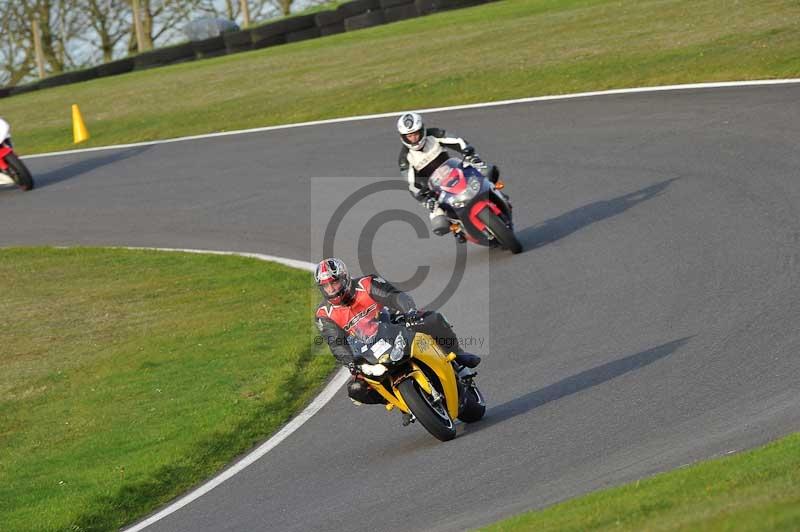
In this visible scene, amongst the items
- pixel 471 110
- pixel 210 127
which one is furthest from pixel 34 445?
pixel 210 127

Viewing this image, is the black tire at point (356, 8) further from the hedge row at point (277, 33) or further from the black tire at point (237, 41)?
the black tire at point (237, 41)

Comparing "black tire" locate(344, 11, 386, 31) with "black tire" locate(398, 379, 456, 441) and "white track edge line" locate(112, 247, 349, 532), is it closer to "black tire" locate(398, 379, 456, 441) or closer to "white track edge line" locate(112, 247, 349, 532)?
"white track edge line" locate(112, 247, 349, 532)

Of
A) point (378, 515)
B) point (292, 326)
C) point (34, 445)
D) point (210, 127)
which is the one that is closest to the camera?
point (378, 515)

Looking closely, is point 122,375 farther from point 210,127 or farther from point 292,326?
point 210,127

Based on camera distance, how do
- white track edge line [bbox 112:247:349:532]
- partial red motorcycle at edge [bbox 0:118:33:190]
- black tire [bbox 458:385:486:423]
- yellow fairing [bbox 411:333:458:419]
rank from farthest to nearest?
partial red motorcycle at edge [bbox 0:118:33:190] → black tire [bbox 458:385:486:423] → white track edge line [bbox 112:247:349:532] → yellow fairing [bbox 411:333:458:419]

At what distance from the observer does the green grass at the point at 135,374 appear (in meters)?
10.8

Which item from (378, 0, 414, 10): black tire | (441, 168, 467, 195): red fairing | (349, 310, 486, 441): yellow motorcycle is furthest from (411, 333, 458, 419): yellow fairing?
(378, 0, 414, 10): black tire

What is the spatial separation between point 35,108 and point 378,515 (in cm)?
3294

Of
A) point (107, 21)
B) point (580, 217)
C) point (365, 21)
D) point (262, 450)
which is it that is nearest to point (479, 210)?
point (580, 217)

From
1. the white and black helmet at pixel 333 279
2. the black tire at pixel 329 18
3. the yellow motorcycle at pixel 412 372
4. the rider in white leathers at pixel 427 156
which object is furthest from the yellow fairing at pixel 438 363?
the black tire at pixel 329 18

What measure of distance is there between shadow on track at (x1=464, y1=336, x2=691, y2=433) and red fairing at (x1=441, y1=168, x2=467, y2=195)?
5024 millimetres

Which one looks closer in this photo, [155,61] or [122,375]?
[122,375]

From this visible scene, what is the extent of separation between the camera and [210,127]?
29453mm

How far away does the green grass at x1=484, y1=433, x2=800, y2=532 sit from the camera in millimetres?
5898
